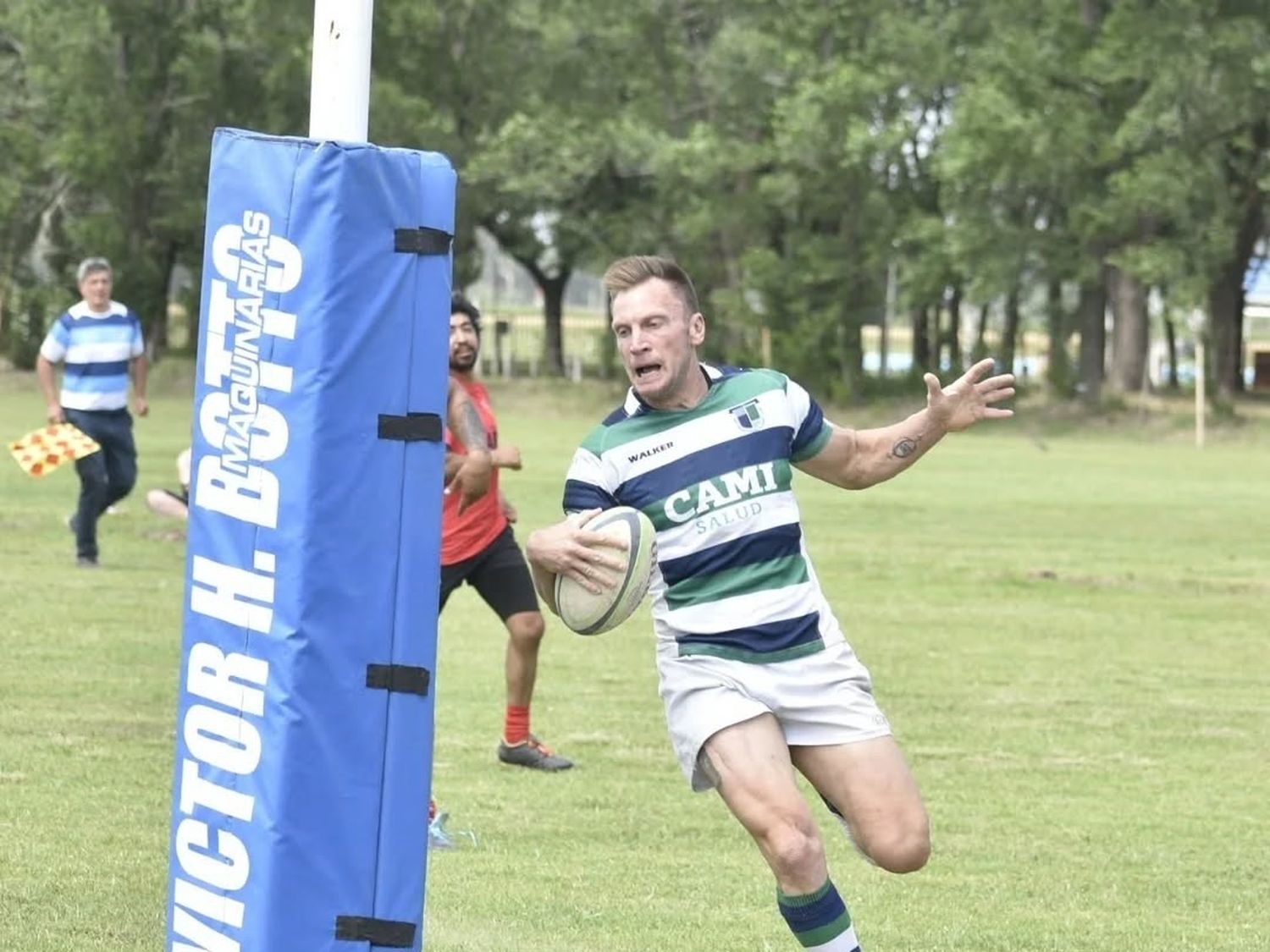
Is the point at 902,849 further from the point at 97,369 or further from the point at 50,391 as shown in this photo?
the point at 50,391

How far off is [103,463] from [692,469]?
1096 cm

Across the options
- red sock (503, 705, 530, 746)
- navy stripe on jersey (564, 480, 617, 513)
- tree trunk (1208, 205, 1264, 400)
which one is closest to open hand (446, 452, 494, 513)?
red sock (503, 705, 530, 746)

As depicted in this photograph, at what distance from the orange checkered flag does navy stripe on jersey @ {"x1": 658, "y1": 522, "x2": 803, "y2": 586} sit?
410 inches

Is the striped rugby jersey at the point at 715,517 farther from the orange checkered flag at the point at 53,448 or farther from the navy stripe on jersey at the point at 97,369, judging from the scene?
the navy stripe on jersey at the point at 97,369

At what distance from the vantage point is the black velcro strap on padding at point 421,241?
5609 mm

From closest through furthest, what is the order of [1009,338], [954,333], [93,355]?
[93,355]
[1009,338]
[954,333]

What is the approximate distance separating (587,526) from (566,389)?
48630 mm

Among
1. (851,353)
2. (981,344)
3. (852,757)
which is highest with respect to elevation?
(981,344)

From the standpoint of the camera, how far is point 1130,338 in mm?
51312

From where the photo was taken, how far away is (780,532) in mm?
6453

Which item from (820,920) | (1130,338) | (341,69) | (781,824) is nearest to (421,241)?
(341,69)

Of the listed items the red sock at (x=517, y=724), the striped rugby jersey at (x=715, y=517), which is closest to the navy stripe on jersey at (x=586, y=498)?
the striped rugby jersey at (x=715, y=517)

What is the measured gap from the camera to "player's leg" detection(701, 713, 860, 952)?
20.2 ft

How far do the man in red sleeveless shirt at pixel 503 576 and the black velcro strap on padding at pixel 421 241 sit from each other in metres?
4.15
